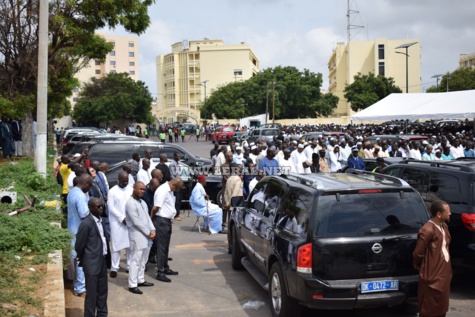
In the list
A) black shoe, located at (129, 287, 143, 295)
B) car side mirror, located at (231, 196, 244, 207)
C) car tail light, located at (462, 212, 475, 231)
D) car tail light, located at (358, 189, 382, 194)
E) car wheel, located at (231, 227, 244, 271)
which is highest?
car tail light, located at (358, 189, 382, 194)

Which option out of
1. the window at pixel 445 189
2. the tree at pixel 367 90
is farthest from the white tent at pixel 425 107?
the tree at pixel 367 90

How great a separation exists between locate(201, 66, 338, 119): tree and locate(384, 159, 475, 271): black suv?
6476 cm

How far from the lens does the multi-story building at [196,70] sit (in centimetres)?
11769

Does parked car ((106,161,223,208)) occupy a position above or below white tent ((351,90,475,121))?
below

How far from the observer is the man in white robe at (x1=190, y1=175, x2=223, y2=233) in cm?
1268

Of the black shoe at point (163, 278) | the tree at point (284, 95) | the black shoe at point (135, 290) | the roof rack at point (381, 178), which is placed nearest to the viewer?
the roof rack at point (381, 178)

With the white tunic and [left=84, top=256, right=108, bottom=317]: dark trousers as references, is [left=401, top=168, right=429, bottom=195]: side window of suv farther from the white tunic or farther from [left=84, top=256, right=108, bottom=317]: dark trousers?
[left=84, top=256, right=108, bottom=317]: dark trousers

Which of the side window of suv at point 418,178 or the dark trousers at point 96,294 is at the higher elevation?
the side window of suv at point 418,178

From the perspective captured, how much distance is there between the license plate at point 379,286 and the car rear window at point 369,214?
534mm

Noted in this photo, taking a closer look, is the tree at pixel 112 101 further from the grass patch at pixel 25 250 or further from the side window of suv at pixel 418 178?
the side window of suv at pixel 418 178

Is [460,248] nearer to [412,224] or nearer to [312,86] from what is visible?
[412,224]

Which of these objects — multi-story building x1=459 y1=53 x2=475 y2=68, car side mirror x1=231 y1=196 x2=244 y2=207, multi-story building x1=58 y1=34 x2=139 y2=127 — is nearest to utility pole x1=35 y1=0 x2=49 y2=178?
car side mirror x1=231 y1=196 x2=244 y2=207

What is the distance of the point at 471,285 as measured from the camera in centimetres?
859

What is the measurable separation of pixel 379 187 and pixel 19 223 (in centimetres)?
607
